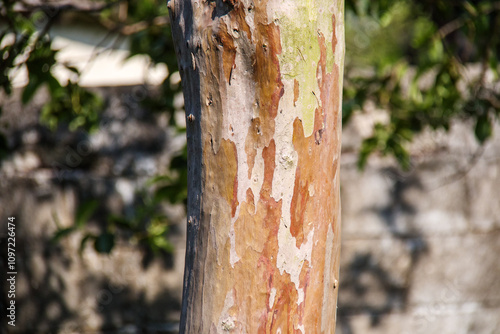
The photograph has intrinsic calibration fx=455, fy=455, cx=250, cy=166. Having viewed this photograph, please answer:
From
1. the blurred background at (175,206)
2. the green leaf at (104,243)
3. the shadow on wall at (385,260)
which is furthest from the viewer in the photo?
the shadow on wall at (385,260)

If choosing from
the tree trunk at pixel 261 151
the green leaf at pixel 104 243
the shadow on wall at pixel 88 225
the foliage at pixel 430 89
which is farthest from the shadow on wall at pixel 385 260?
the tree trunk at pixel 261 151

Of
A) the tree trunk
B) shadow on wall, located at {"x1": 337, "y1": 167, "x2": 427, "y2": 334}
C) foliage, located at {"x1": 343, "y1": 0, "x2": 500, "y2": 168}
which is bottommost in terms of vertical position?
shadow on wall, located at {"x1": 337, "y1": 167, "x2": 427, "y2": 334}

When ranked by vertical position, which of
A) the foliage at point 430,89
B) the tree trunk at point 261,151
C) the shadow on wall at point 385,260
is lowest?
the shadow on wall at point 385,260

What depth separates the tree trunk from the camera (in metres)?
1.08

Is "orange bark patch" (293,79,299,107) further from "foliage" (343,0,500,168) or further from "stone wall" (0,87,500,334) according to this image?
"stone wall" (0,87,500,334)

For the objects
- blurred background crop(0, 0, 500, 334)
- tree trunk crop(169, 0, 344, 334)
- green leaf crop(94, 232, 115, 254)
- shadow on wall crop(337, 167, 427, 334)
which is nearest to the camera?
tree trunk crop(169, 0, 344, 334)

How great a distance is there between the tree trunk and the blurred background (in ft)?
4.47

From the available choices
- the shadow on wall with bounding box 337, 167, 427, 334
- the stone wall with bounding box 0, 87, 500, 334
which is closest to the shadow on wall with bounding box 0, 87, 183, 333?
the stone wall with bounding box 0, 87, 500, 334

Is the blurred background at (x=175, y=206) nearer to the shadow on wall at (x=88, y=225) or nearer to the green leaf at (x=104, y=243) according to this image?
the shadow on wall at (x=88, y=225)

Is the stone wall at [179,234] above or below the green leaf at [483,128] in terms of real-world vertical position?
below

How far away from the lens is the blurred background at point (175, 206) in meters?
2.65

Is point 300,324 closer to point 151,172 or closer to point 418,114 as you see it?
point 418,114

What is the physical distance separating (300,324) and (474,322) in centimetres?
238

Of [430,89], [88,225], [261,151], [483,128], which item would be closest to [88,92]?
[88,225]
